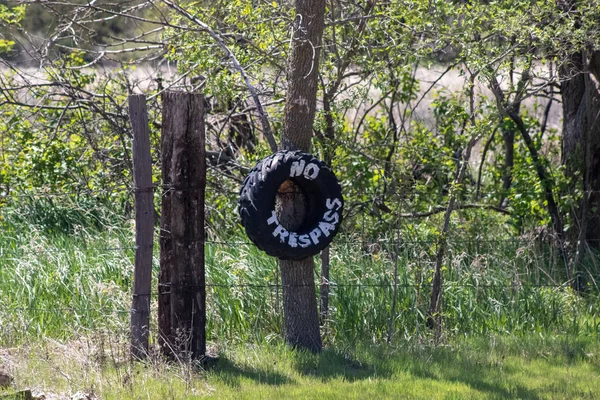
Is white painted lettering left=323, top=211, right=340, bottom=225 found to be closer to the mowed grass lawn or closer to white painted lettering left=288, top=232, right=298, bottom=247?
white painted lettering left=288, top=232, right=298, bottom=247

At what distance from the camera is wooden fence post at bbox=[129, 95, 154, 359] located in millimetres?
6227


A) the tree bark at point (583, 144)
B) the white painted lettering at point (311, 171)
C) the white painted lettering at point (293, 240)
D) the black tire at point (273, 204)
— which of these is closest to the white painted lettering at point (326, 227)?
the black tire at point (273, 204)

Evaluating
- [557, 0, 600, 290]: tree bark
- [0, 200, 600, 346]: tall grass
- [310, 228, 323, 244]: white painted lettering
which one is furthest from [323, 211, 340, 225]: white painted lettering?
[557, 0, 600, 290]: tree bark

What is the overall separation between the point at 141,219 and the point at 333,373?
1861mm

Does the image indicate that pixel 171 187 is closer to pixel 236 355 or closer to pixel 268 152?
pixel 236 355

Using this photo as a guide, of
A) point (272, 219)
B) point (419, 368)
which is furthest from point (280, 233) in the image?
point (419, 368)

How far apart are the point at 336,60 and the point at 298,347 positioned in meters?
3.27

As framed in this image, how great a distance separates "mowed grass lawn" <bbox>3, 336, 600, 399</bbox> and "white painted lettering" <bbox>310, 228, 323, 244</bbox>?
91cm

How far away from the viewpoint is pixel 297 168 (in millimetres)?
6285

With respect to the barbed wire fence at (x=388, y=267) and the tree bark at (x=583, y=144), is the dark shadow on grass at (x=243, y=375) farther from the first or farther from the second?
the tree bark at (x=583, y=144)

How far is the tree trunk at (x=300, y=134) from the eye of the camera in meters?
6.56

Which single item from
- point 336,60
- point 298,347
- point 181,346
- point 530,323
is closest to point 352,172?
point 336,60

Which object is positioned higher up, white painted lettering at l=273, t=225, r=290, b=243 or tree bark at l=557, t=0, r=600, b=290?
tree bark at l=557, t=0, r=600, b=290

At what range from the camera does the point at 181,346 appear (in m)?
6.16
